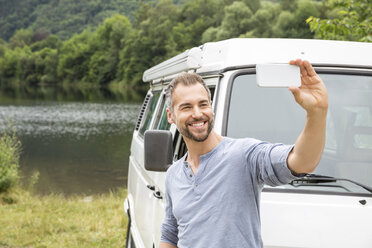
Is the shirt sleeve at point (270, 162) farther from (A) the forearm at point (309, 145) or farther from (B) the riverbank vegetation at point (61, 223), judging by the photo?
(B) the riverbank vegetation at point (61, 223)

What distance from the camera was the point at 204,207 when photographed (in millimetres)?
1736

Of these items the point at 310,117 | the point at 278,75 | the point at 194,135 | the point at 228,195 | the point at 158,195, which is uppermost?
the point at 278,75

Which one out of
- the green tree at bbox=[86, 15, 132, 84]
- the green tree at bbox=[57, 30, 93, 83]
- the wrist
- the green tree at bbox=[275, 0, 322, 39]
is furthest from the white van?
the green tree at bbox=[57, 30, 93, 83]

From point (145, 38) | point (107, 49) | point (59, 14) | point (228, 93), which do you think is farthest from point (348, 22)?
point (59, 14)

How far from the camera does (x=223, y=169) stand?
175 centimetres

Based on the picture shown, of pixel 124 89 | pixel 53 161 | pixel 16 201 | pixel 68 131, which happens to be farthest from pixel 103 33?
pixel 16 201

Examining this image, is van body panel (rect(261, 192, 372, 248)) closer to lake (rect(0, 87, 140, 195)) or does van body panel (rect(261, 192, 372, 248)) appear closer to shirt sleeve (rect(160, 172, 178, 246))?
shirt sleeve (rect(160, 172, 178, 246))

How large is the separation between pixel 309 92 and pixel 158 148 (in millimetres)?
1300

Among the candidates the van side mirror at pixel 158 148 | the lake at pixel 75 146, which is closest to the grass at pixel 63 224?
the lake at pixel 75 146

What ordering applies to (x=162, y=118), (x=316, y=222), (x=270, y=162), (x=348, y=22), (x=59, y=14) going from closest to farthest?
(x=270, y=162) → (x=316, y=222) → (x=162, y=118) → (x=348, y=22) → (x=59, y=14)

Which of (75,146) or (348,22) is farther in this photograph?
(75,146)

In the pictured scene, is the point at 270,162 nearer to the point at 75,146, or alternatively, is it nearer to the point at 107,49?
the point at 75,146

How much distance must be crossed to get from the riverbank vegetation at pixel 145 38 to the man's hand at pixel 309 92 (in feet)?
129

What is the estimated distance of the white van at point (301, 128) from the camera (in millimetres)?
2232
